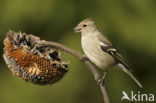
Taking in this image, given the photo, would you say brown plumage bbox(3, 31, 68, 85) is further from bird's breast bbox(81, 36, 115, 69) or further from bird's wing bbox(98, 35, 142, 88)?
bird's wing bbox(98, 35, 142, 88)

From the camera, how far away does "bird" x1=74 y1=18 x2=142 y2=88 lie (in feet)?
7.45

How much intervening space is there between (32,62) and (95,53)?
0.59m

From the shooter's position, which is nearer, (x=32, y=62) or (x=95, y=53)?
(x=32, y=62)

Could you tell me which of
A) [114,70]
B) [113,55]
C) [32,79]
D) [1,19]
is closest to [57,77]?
[32,79]

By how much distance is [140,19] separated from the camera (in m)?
3.25

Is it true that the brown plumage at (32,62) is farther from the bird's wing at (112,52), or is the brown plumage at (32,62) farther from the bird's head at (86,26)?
the bird's wing at (112,52)

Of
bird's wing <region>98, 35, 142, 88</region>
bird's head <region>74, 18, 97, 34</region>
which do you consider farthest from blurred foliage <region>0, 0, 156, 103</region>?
bird's head <region>74, 18, 97, 34</region>

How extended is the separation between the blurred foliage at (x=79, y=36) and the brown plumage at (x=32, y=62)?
124 centimetres

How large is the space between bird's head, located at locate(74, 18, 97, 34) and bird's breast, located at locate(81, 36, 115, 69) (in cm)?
7

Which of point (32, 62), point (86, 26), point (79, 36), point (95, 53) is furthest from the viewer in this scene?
point (79, 36)

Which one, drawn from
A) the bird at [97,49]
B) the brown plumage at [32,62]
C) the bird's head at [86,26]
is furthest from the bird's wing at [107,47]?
the brown plumage at [32,62]

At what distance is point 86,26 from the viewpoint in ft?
7.14

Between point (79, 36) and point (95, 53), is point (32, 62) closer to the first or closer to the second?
point (95, 53)

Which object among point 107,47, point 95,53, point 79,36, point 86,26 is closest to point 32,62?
point 86,26
